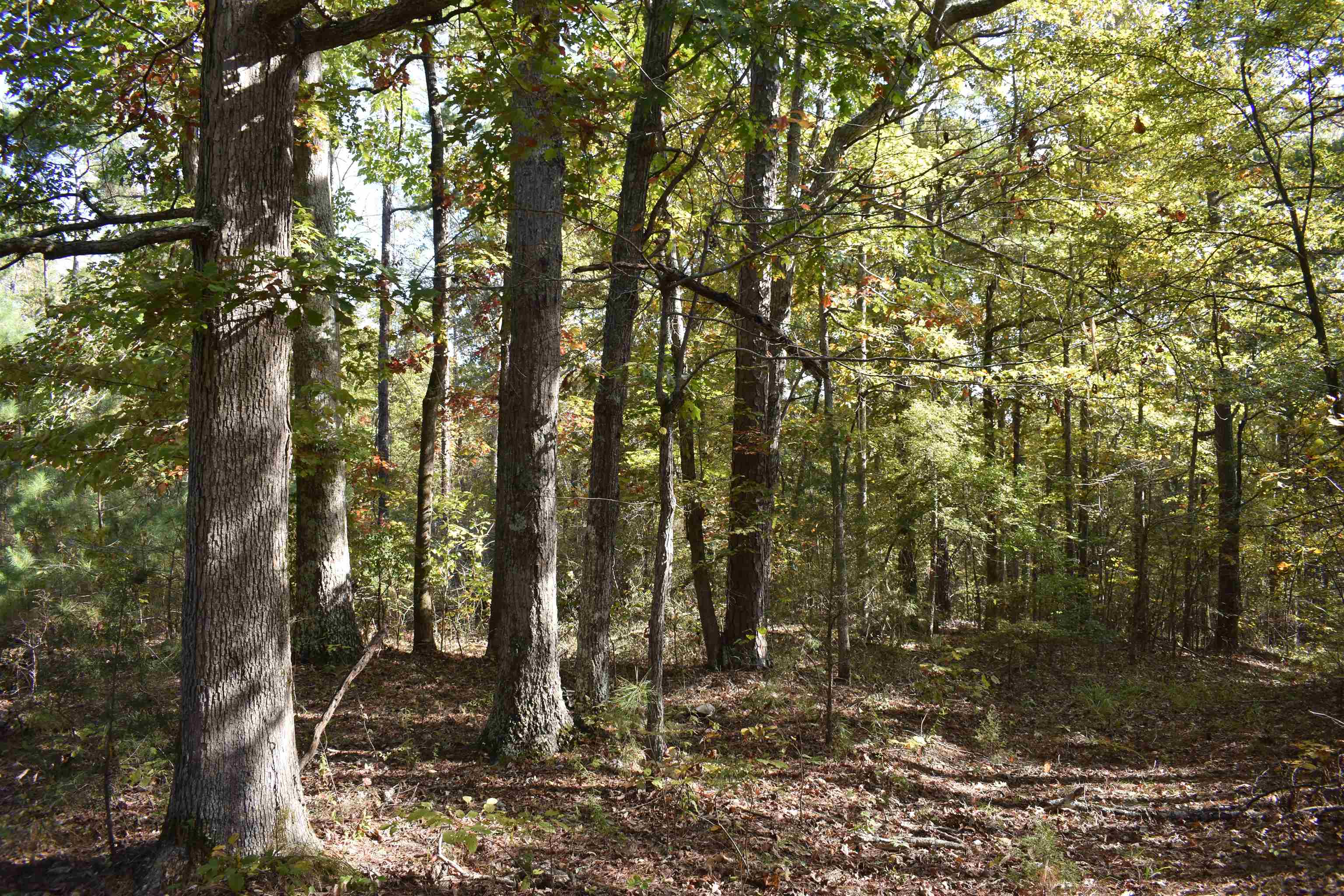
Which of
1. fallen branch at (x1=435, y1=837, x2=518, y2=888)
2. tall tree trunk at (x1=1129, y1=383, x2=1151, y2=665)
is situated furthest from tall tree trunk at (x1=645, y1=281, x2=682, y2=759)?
tall tree trunk at (x1=1129, y1=383, x2=1151, y2=665)

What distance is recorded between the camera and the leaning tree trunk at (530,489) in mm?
5859

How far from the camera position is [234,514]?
3807 mm

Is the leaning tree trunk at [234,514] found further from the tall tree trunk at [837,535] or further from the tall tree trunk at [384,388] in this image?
the tall tree trunk at [384,388]

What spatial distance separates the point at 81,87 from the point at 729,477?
25.9 feet

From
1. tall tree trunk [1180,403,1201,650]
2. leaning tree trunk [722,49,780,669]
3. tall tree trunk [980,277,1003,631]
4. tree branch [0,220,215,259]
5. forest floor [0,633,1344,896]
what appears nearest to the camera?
tree branch [0,220,215,259]

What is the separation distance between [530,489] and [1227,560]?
514 inches

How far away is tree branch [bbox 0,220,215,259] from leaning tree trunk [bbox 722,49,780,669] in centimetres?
603

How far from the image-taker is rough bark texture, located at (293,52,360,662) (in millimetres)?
8844

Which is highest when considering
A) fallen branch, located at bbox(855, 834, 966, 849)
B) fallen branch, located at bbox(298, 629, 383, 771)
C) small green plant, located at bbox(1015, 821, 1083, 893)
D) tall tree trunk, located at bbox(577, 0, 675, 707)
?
tall tree trunk, located at bbox(577, 0, 675, 707)

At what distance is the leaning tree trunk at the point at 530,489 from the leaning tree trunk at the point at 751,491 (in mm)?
3139

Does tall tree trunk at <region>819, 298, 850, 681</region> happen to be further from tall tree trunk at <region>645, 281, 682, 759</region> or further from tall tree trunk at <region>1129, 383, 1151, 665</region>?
tall tree trunk at <region>1129, 383, 1151, 665</region>

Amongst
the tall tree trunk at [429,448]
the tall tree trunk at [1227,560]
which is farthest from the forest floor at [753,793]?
the tall tree trunk at [1227,560]

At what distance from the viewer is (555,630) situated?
600cm

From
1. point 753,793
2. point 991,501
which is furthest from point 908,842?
point 991,501
